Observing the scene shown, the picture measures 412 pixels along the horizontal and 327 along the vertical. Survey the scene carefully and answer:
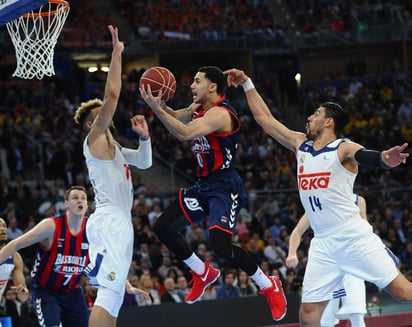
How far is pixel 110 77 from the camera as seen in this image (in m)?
7.52

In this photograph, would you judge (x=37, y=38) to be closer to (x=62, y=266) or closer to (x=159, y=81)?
(x=159, y=81)

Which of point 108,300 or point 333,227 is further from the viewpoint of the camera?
point 333,227

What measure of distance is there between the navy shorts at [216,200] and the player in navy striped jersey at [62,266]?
1.14 metres

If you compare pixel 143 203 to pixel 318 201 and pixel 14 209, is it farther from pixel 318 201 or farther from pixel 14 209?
pixel 318 201

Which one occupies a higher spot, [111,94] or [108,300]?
[111,94]

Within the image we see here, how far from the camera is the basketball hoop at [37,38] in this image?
916cm

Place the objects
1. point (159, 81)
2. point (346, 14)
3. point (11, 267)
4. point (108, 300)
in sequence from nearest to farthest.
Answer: point (108, 300), point (159, 81), point (11, 267), point (346, 14)

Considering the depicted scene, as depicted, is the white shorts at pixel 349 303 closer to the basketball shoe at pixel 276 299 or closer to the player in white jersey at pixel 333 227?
the basketball shoe at pixel 276 299

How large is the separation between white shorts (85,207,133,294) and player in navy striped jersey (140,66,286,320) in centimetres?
109

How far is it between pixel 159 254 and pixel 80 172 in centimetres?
392

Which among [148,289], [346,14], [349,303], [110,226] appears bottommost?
[148,289]

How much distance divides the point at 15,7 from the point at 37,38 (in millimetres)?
1376

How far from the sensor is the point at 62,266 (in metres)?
8.73

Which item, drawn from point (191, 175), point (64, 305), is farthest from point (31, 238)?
point (191, 175)
